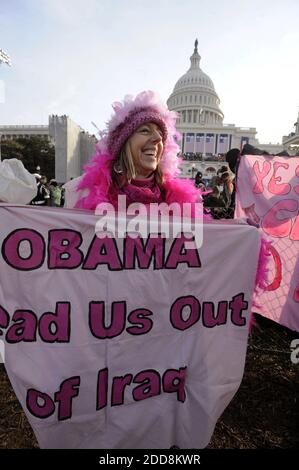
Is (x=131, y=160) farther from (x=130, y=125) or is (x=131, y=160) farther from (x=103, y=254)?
(x=103, y=254)

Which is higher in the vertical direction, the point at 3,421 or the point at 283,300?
the point at 283,300

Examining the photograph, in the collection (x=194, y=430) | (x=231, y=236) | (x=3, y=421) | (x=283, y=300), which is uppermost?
(x=231, y=236)

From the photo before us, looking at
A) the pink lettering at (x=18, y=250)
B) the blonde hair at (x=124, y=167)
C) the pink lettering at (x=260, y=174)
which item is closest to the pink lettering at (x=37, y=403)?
the pink lettering at (x=18, y=250)

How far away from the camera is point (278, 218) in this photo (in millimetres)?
2459

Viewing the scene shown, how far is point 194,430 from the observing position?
140 centimetres

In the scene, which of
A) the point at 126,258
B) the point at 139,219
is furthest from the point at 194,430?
the point at 139,219

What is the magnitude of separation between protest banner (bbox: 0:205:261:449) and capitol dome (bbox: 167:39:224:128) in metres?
56.7

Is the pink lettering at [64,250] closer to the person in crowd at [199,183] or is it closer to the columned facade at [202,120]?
the person in crowd at [199,183]

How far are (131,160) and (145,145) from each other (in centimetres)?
10

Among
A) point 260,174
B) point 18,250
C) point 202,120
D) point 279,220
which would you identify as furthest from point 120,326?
point 202,120

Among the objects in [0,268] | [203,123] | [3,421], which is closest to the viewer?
[0,268]
